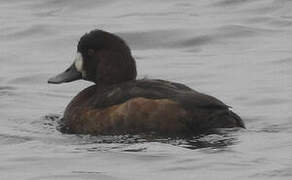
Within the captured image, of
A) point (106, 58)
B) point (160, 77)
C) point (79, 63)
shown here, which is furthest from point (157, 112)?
point (160, 77)

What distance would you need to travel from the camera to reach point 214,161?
26.6 ft

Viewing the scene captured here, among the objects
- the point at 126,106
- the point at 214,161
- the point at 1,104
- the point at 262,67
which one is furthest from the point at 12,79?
the point at 214,161

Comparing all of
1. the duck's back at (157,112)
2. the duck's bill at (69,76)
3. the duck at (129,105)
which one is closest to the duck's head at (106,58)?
the duck at (129,105)

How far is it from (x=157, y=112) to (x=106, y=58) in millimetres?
1117

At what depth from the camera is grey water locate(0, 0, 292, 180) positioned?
26.6ft

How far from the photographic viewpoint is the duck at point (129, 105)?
8805mm

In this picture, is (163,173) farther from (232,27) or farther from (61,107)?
(232,27)

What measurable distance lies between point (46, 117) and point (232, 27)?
16.6ft

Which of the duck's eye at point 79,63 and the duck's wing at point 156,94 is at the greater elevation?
the duck's eye at point 79,63

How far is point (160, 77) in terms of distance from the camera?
1222 centimetres

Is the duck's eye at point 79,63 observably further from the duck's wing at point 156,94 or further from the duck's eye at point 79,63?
the duck's wing at point 156,94

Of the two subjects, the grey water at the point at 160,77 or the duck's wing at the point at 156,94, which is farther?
the duck's wing at the point at 156,94

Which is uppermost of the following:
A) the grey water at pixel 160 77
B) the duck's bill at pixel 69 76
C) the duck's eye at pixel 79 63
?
the duck's eye at pixel 79 63

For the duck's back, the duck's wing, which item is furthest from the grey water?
the duck's wing
